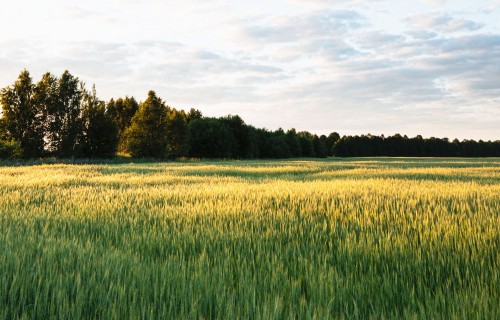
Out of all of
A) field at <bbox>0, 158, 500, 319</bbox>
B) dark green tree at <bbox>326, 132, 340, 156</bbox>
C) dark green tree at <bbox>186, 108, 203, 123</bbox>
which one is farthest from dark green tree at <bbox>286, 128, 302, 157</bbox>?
field at <bbox>0, 158, 500, 319</bbox>

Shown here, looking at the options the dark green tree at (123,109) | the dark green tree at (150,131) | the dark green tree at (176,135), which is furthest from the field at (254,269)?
the dark green tree at (123,109)

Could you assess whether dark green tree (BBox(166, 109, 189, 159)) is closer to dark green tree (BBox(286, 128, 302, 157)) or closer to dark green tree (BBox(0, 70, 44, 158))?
dark green tree (BBox(0, 70, 44, 158))

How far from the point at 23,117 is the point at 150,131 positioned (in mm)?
14161

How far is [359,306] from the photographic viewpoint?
2.36 meters

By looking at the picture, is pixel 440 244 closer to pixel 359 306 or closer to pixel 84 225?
pixel 359 306

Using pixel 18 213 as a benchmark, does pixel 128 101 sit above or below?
above

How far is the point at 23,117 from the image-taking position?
136 ft

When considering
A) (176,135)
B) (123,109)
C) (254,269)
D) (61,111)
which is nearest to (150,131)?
(176,135)

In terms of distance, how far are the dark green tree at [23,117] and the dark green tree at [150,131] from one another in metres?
11.0

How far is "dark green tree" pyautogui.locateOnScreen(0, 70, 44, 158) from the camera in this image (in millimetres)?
40562

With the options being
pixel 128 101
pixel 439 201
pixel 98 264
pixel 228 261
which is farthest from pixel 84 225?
pixel 128 101

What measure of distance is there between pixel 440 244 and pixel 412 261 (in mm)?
707

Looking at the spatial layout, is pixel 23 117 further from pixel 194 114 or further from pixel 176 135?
pixel 194 114

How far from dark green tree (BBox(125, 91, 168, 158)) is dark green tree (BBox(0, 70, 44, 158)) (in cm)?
1097
